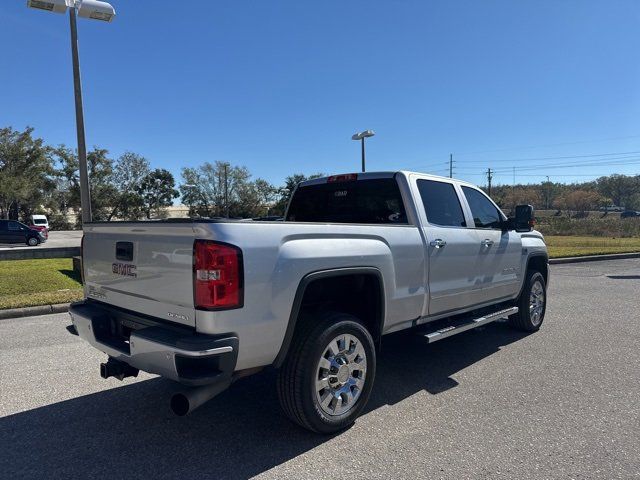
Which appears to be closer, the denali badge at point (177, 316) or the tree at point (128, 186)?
the denali badge at point (177, 316)

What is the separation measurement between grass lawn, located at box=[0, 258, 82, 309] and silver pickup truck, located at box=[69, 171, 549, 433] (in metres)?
4.77

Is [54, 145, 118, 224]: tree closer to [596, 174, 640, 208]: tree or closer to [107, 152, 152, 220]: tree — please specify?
[107, 152, 152, 220]: tree

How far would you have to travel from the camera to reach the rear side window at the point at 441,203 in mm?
4512

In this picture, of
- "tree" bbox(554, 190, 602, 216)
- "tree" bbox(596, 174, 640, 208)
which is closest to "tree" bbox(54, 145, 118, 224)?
"tree" bbox(554, 190, 602, 216)

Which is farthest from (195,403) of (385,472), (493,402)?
(493,402)

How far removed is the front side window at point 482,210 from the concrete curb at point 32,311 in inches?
260

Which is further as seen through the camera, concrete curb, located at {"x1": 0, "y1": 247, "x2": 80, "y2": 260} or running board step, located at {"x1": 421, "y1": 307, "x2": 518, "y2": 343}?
concrete curb, located at {"x1": 0, "y1": 247, "x2": 80, "y2": 260}

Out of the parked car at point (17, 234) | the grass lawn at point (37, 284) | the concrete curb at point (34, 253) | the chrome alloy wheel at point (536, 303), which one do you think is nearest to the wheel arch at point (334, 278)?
the chrome alloy wheel at point (536, 303)

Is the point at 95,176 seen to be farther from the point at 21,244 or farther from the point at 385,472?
the point at 385,472

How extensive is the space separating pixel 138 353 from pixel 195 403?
0.53 m

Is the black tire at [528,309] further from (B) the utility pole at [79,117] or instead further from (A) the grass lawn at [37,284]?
(B) the utility pole at [79,117]

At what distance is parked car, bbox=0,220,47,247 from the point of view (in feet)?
90.3

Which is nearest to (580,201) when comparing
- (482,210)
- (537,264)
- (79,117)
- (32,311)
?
(537,264)

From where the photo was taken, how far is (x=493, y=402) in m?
3.92
